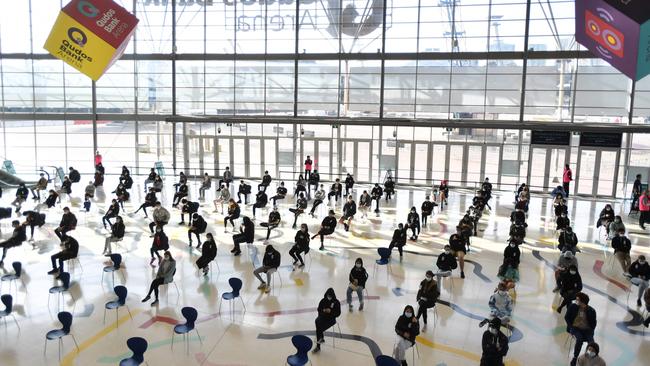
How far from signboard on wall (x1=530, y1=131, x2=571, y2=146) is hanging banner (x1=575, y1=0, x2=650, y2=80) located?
30.5 ft

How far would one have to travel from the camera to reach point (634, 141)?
79.7 feet

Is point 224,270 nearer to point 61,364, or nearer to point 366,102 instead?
point 61,364

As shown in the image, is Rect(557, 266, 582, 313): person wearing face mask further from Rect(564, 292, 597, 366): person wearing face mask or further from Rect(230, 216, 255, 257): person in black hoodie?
Rect(230, 216, 255, 257): person in black hoodie

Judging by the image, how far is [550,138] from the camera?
24578mm

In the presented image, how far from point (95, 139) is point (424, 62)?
60.8 feet

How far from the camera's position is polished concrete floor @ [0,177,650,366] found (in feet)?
29.0

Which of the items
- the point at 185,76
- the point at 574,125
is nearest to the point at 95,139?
the point at 185,76

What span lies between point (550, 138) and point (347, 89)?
33.5 ft

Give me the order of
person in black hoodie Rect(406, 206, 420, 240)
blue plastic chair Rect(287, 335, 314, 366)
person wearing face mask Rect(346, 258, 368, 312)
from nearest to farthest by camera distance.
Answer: blue plastic chair Rect(287, 335, 314, 366), person wearing face mask Rect(346, 258, 368, 312), person in black hoodie Rect(406, 206, 420, 240)

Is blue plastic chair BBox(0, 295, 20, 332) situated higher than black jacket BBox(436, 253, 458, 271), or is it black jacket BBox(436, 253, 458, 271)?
black jacket BBox(436, 253, 458, 271)

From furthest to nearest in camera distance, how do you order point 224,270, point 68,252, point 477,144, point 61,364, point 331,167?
point 331,167 → point 477,144 → point 224,270 → point 68,252 → point 61,364

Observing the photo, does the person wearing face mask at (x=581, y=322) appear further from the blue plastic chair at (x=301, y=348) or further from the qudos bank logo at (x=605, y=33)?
the qudos bank logo at (x=605, y=33)

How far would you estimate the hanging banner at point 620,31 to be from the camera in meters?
12.1

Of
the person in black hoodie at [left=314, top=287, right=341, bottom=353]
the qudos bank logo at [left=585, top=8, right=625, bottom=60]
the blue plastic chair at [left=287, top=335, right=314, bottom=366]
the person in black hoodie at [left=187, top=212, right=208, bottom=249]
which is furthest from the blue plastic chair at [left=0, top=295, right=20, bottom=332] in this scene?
the qudos bank logo at [left=585, top=8, right=625, bottom=60]
